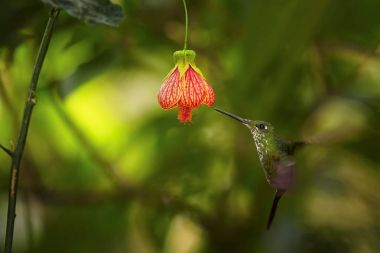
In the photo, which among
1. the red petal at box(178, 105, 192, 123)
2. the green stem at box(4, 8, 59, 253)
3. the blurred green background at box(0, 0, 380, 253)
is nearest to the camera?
A: the green stem at box(4, 8, 59, 253)

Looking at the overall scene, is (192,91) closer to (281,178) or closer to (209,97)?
(209,97)

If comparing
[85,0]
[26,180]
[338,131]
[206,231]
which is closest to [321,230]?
[206,231]

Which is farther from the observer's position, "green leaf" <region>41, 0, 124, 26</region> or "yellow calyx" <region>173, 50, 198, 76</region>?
"yellow calyx" <region>173, 50, 198, 76</region>

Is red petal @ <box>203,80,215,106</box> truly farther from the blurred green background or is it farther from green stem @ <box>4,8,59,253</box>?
the blurred green background

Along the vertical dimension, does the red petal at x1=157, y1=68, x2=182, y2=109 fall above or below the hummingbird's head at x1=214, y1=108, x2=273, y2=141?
above

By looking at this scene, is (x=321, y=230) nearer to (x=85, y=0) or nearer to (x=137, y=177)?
(x=137, y=177)

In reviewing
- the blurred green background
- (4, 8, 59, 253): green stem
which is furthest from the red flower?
the blurred green background
